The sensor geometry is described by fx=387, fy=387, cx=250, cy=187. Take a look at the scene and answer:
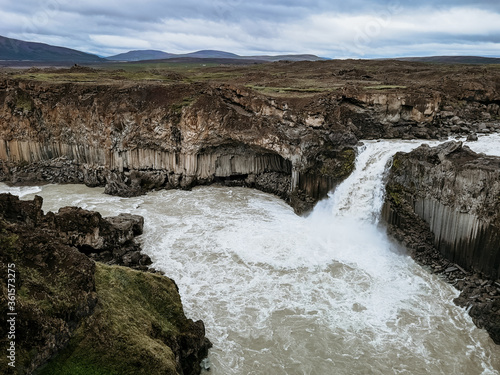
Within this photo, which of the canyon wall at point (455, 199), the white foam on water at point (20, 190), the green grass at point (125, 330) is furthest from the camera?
the white foam on water at point (20, 190)

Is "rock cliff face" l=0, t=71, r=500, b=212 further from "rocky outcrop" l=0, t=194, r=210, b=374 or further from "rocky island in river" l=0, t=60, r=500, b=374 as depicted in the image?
"rocky outcrop" l=0, t=194, r=210, b=374

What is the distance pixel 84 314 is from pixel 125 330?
139 cm

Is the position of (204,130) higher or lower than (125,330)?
higher

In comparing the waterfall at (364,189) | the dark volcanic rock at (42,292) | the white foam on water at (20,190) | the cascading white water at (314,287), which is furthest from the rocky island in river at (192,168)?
the cascading white water at (314,287)

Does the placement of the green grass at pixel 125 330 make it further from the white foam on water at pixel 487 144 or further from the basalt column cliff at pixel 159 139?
the white foam on water at pixel 487 144

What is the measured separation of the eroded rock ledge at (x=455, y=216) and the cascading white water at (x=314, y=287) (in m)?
0.99

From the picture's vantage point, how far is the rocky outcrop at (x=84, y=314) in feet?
34.3

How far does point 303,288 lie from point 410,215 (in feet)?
32.0

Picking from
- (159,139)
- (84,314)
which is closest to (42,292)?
(84,314)

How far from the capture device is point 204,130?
38.0m

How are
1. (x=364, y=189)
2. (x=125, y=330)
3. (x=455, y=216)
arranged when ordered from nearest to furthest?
1. (x=125, y=330)
2. (x=455, y=216)
3. (x=364, y=189)

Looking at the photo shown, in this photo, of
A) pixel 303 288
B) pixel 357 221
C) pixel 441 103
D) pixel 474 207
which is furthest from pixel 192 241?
pixel 441 103

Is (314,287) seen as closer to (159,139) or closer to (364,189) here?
(364,189)

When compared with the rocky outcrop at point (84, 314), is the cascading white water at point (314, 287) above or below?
below
